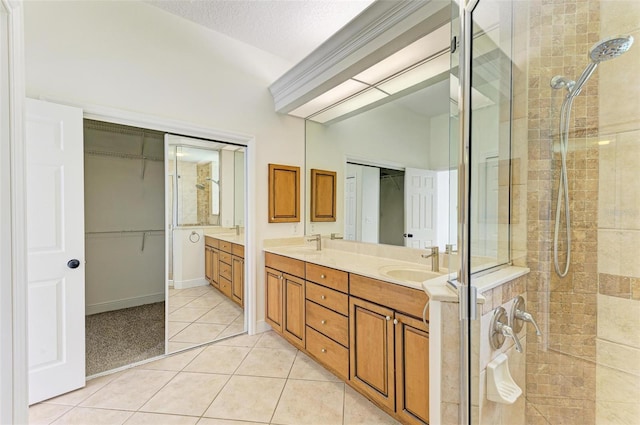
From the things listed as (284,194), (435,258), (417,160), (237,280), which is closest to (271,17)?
(284,194)

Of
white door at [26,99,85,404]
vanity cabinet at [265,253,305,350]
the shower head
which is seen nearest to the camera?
the shower head

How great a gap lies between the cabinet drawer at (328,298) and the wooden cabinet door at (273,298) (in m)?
0.46

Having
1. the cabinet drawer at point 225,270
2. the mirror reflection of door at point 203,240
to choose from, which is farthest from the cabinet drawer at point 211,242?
the cabinet drawer at point 225,270

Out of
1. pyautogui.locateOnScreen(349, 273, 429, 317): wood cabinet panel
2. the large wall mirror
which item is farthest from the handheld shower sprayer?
pyautogui.locateOnScreen(349, 273, 429, 317): wood cabinet panel

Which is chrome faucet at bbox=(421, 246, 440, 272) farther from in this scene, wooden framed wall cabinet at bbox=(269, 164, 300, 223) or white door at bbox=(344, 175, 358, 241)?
wooden framed wall cabinet at bbox=(269, 164, 300, 223)

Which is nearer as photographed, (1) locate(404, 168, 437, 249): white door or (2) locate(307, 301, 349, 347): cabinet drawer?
(2) locate(307, 301, 349, 347): cabinet drawer

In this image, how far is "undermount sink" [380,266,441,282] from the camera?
1867 mm

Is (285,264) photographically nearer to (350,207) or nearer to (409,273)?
(350,207)

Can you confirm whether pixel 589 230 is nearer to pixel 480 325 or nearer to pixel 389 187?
pixel 480 325

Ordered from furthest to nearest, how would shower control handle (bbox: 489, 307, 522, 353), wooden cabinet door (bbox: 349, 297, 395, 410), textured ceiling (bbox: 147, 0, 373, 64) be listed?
textured ceiling (bbox: 147, 0, 373, 64) < wooden cabinet door (bbox: 349, 297, 395, 410) < shower control handle (bbox: 489, 307, 522, 353)

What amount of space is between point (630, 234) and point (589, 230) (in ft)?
0.45

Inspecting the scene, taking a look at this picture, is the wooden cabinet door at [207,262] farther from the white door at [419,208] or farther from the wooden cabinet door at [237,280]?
the white door at [419,208]

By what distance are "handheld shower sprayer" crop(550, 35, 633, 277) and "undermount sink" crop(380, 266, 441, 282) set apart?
0.68 meters

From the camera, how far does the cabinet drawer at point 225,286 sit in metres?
2.92
